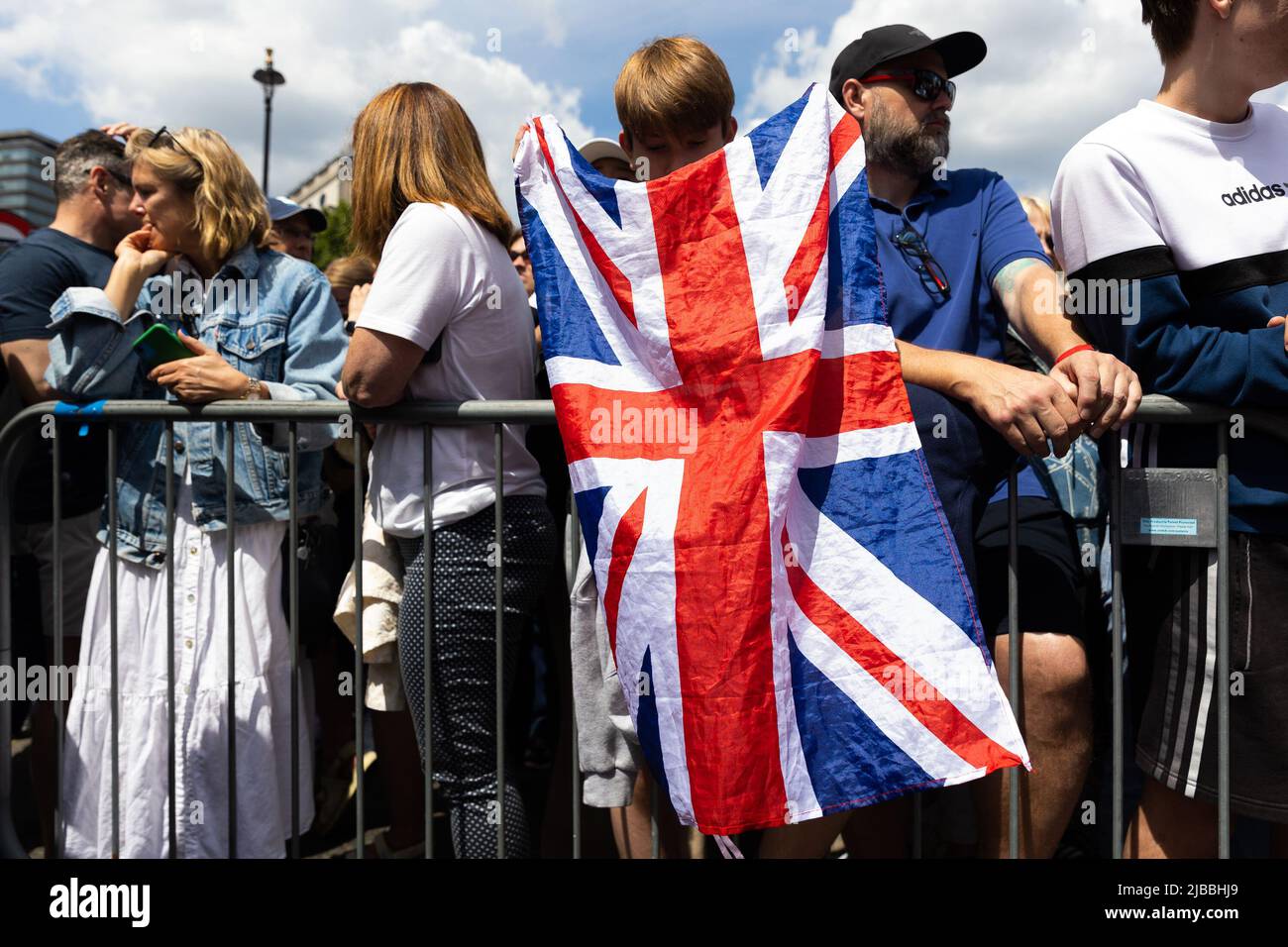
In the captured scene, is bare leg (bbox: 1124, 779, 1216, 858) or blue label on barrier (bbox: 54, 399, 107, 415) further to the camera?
blue label on barrier (bbox: 54, 399, 107, 415)

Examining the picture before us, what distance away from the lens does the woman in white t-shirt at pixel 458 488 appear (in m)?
Result: 2.74

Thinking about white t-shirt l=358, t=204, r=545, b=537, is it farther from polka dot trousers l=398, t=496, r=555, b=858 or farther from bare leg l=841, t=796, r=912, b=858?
bare leg l=841, t=796, r=912, b=858

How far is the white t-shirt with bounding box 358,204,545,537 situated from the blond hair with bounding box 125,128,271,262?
78cm

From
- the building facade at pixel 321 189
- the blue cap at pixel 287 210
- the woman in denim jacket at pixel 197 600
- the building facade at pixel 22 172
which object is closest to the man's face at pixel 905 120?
the woman in denim jacket at pixel 197 600

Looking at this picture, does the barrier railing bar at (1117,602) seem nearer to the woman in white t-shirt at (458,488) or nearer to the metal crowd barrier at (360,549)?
the metal crowd barrier at (360,549)

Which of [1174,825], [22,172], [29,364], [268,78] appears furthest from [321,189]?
[1174,825]

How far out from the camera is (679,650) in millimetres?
2301

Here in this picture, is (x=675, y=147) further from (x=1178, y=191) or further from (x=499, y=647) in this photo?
(x=499, y=647)

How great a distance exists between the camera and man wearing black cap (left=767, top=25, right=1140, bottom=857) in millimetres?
2322

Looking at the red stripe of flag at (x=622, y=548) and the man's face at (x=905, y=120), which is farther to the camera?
the man's face at (x=905, y=120)

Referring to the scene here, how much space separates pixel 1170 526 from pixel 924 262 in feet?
2.78

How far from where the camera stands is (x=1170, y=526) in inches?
94.3

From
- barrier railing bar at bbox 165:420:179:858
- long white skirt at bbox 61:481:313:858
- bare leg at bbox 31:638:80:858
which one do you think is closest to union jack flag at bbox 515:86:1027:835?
barrier railing bar at bbox 165:420:179:858

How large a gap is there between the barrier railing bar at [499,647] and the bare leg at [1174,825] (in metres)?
1.58
